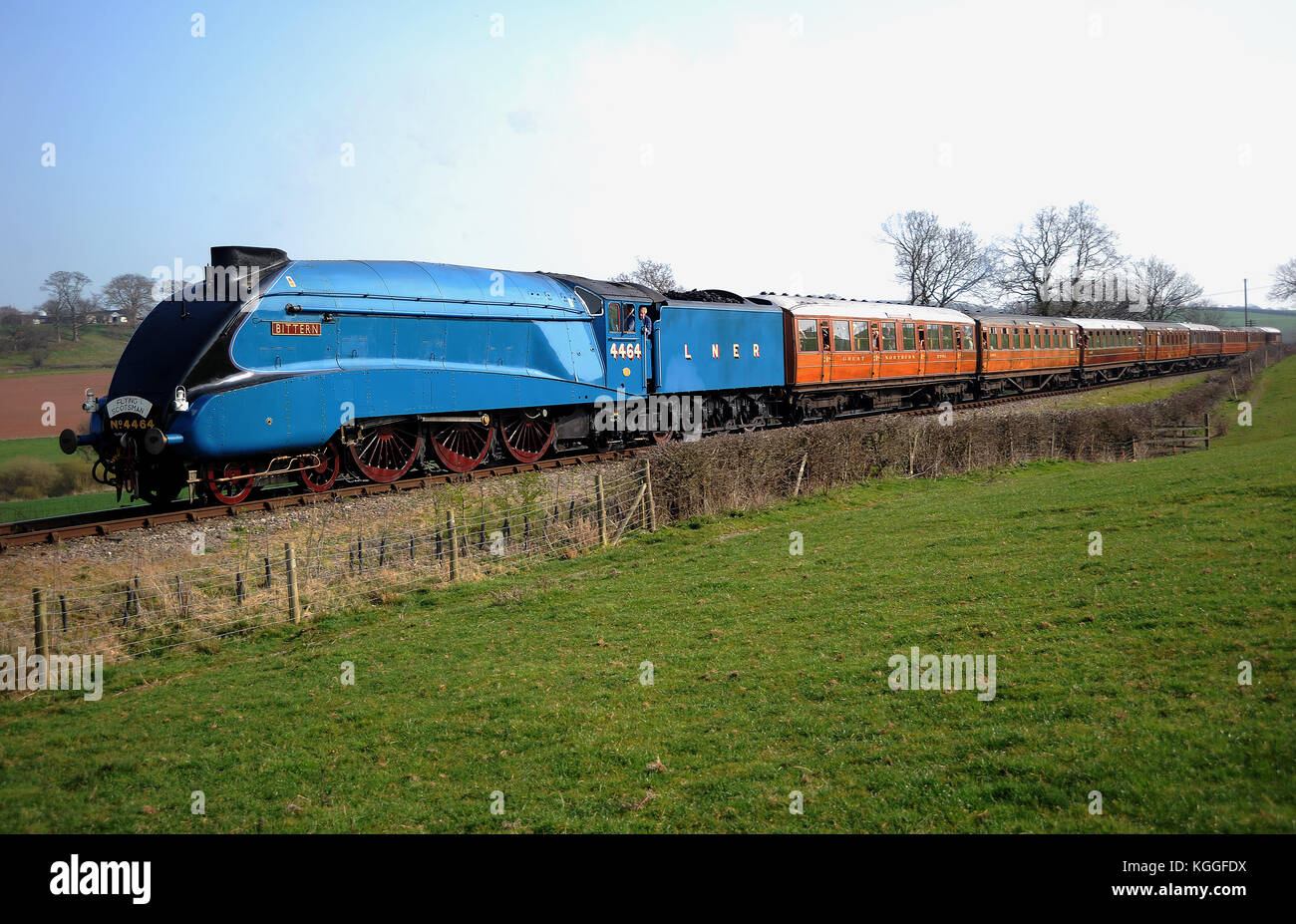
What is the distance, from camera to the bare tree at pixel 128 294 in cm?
5703

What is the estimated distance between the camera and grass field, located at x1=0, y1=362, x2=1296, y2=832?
555cm

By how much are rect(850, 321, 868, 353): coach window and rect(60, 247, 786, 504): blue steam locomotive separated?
948 cm

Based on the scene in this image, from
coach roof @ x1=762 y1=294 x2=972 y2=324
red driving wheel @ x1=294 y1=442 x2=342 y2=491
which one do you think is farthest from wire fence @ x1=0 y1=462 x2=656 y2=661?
coach roof @ x1=762 y1=294 x2=972 y2=324

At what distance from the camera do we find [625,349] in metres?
23.3

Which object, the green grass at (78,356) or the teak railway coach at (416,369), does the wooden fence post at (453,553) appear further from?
Result: the green grass at (78,356)

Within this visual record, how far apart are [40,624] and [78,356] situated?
59597 mm

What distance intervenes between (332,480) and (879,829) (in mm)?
14179

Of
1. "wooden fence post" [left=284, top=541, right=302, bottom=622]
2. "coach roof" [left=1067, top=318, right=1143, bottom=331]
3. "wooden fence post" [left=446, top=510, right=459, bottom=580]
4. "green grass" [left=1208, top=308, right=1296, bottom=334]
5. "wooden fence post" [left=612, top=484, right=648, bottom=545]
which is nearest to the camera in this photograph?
"wooden fence post" [left=284, top=541, right=302, bottom=622]

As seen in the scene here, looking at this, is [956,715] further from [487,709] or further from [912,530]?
[912,530]

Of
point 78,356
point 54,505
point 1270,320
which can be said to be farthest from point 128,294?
point 1270,320

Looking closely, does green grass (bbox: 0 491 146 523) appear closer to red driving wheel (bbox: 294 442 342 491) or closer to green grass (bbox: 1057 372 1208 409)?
red driving wheel (bbox: 294 442 342 491)

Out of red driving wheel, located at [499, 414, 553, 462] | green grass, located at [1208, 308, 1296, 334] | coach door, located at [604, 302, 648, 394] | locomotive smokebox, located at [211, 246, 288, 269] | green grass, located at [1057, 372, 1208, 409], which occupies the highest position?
green grass, located at [1208, 308, 1296, 334]

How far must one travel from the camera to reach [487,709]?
26.8 feet
